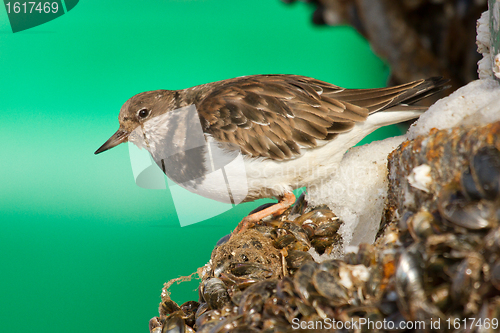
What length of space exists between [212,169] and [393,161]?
1.12ft

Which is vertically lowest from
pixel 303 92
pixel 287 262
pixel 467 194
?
pixel 287 262

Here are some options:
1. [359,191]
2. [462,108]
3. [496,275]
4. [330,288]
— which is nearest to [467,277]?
[496,275]

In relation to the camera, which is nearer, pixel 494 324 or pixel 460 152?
pixel 494 324

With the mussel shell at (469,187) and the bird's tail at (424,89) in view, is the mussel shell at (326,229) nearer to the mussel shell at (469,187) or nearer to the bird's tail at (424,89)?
the bird's tail at (424,89)

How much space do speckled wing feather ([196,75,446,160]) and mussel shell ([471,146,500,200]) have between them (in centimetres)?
40

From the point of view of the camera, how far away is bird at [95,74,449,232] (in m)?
0.72

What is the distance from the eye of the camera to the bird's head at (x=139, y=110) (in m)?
0.80

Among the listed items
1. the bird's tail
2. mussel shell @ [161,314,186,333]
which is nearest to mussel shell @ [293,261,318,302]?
mussel shell @ [161,314,186,333]

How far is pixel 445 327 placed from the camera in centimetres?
31

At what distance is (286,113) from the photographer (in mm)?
731

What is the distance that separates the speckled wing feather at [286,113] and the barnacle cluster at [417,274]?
0.63 feet

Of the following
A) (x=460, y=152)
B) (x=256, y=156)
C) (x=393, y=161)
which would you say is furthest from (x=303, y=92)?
(x=460, y=152)

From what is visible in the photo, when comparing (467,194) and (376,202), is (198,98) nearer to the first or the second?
(376,202)

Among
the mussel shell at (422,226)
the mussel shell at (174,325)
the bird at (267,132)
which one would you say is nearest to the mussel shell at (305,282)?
the mussel shell at (422,226)
